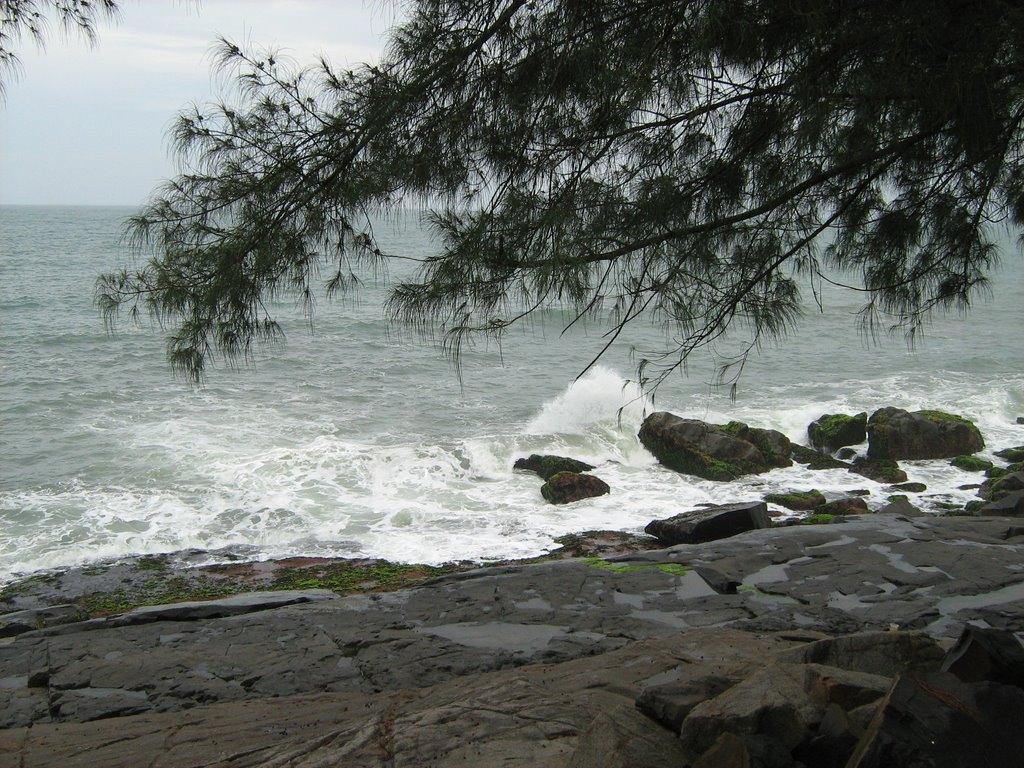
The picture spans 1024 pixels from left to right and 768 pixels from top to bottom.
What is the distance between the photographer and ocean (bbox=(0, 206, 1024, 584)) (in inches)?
422

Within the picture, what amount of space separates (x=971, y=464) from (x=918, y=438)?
880mm

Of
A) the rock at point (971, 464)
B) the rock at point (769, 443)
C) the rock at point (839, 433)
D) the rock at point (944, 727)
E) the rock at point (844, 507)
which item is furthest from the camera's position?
the rock at point (839, 433)

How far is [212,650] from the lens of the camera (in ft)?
14.6

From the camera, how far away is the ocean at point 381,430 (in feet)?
35.2

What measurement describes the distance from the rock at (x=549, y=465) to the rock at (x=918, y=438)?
15.3ft

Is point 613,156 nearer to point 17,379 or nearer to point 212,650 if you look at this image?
point 212,650

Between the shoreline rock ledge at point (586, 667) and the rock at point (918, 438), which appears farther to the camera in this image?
the rock at point (918, 438)

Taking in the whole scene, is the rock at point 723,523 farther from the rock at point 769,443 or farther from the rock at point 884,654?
the rock at point 769,443

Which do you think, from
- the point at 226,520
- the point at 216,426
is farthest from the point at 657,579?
the point at 216,426

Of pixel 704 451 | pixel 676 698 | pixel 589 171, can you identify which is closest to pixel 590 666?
pixel 676 698

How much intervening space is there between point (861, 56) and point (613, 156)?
4.09 feet

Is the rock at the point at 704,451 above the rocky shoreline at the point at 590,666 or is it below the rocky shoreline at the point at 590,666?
below

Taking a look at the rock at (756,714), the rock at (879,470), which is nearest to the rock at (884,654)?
the rock at (756,714)

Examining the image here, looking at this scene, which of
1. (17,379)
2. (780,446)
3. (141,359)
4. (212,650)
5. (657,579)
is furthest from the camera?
(141,359)
